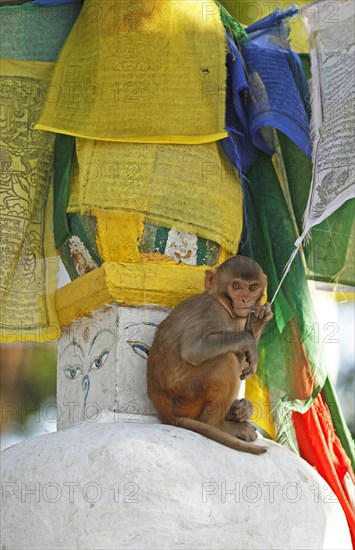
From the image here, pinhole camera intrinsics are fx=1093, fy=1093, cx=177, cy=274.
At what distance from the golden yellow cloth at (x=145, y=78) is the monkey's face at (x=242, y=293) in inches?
32.4

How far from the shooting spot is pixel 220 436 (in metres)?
4.62

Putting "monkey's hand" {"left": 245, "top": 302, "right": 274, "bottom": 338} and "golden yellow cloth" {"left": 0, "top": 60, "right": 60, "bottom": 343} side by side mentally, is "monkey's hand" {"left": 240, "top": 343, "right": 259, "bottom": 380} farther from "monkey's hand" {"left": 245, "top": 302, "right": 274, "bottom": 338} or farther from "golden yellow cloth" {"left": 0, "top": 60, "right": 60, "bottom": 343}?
"golden yellow cloth" {"left": 0, "top": 60, "right": 60, "bottom": 343}

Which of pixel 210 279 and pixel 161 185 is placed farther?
pixel 161 185

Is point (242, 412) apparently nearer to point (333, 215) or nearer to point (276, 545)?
point (276, 545)

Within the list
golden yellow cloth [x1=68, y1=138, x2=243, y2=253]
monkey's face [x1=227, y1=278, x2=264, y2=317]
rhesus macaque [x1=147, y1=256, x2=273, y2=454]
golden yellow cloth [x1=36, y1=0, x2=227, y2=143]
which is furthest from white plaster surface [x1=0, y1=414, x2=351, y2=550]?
golden yellow cloth [x1=36, y1=0, x2=227, y2=143]

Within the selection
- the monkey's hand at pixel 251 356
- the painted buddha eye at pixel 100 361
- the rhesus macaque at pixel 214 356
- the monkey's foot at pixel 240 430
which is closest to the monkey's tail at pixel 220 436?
the rhesus macaque at pixel 214 356

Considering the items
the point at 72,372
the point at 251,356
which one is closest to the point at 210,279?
the point at 251,356

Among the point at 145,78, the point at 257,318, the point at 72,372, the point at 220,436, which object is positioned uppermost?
the point at 145,78

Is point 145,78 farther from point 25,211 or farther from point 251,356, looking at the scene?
point 251,356

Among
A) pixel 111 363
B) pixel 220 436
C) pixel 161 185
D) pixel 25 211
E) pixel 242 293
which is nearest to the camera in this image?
pixel 220 436

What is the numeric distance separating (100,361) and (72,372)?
29 centimetres

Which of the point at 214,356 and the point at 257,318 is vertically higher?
the point at 257,318

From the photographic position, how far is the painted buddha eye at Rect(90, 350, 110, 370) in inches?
199

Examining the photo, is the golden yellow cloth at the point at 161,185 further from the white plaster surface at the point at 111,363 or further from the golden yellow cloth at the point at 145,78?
the white plaster surface at the point at 111,363
